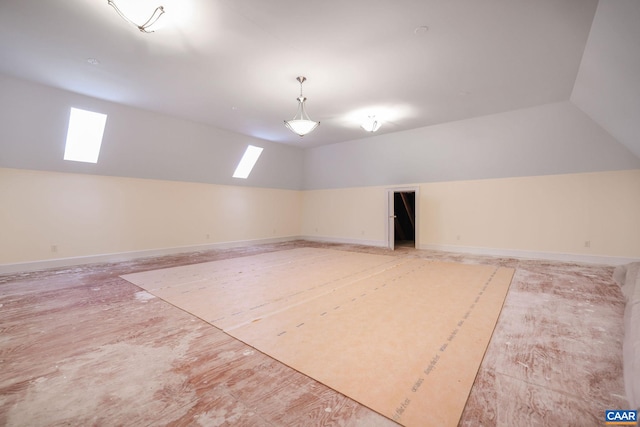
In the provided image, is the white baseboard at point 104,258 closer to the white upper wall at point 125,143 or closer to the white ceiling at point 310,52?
the white upper wall at point 125,143

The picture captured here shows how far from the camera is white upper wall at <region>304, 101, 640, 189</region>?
4973mm

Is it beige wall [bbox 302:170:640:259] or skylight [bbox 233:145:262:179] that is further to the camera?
skylight [bbox 233:145:262:179]

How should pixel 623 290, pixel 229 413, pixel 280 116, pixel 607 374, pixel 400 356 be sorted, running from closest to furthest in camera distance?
pixel 229 413, pixel 607 374, pixel 400 356, pixel 623 290, pixel 280 116

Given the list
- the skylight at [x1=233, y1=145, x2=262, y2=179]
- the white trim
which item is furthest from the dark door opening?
the skylight at [x1=233, y1=145, x2=262, y2=179]

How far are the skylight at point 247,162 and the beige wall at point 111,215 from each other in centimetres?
49

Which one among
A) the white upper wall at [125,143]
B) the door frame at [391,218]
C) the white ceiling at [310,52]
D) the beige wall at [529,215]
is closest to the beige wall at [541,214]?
the beige wall at [529,215]

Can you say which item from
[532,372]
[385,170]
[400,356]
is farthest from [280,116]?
[532,372]

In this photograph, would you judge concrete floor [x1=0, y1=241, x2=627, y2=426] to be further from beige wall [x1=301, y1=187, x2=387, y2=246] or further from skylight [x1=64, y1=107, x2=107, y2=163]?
beige wall [x1=301, y1=187, x2=387, y2=246]

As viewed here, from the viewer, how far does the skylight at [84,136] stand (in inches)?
201

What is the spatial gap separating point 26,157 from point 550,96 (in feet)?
31.8

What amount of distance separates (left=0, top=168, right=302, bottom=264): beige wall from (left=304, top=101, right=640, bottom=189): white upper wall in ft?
12.8

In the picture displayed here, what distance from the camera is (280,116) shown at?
566cm

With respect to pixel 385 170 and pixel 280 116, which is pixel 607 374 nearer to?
pixel 280 116

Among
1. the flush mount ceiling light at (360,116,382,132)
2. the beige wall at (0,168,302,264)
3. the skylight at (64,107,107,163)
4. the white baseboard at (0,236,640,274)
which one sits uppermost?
the flush mount ceiling light at (360,116,382,132)
